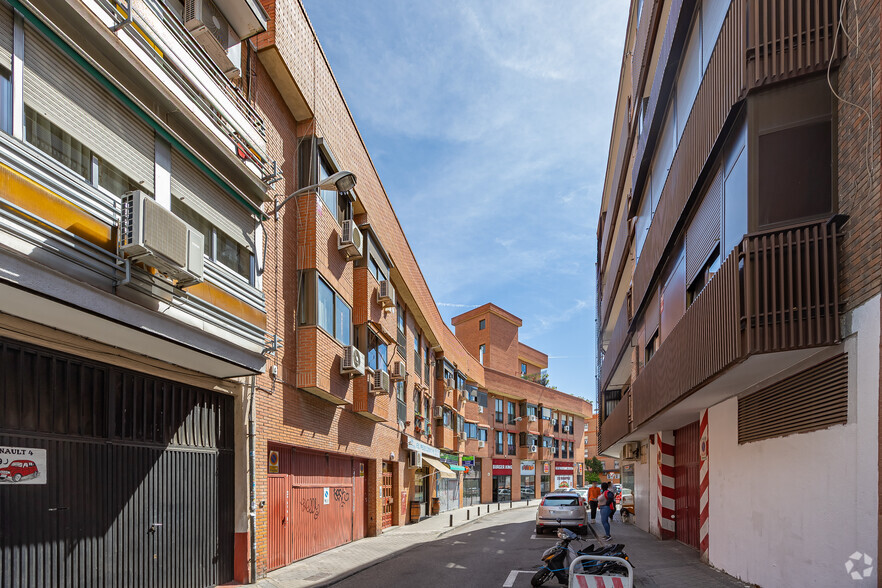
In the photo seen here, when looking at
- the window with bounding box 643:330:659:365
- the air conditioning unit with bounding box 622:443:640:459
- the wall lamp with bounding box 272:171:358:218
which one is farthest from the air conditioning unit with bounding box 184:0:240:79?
the air conditioning unit with bounding box 622:443:640:459

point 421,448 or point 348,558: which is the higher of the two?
point 421,448

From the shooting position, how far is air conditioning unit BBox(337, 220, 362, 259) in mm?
15469

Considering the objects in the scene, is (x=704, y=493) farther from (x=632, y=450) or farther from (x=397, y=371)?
(x=632, y=450)

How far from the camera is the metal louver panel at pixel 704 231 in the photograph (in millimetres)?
9680

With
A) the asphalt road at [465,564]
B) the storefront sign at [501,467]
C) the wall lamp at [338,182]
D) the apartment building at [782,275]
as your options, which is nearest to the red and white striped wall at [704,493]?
the apartment building at [782,275]

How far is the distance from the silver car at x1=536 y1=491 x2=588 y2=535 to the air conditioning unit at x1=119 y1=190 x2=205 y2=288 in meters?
15.4

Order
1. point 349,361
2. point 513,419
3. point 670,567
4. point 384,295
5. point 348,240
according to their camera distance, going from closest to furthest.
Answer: point 670,567 < point 349,361 < point 348,240 < point 384,295 < point 513,419

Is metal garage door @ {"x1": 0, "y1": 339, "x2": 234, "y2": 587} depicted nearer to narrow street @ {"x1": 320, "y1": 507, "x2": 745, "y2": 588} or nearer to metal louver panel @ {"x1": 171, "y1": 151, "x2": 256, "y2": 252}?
metal louver panel @ {"x1": 171, "y1": 151, "x2": 256, "y2": 252}

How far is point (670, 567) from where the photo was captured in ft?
41.1

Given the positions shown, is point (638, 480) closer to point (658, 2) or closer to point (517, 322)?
point (658, 2)

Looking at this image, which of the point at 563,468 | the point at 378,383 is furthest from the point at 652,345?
the point at 563,468

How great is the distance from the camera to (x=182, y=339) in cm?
814

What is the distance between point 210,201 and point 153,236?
9.45 ft

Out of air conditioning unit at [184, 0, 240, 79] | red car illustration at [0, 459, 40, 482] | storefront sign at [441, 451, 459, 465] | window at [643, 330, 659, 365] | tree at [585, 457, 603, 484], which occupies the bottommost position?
tree at [585, 457, 603, 484]
